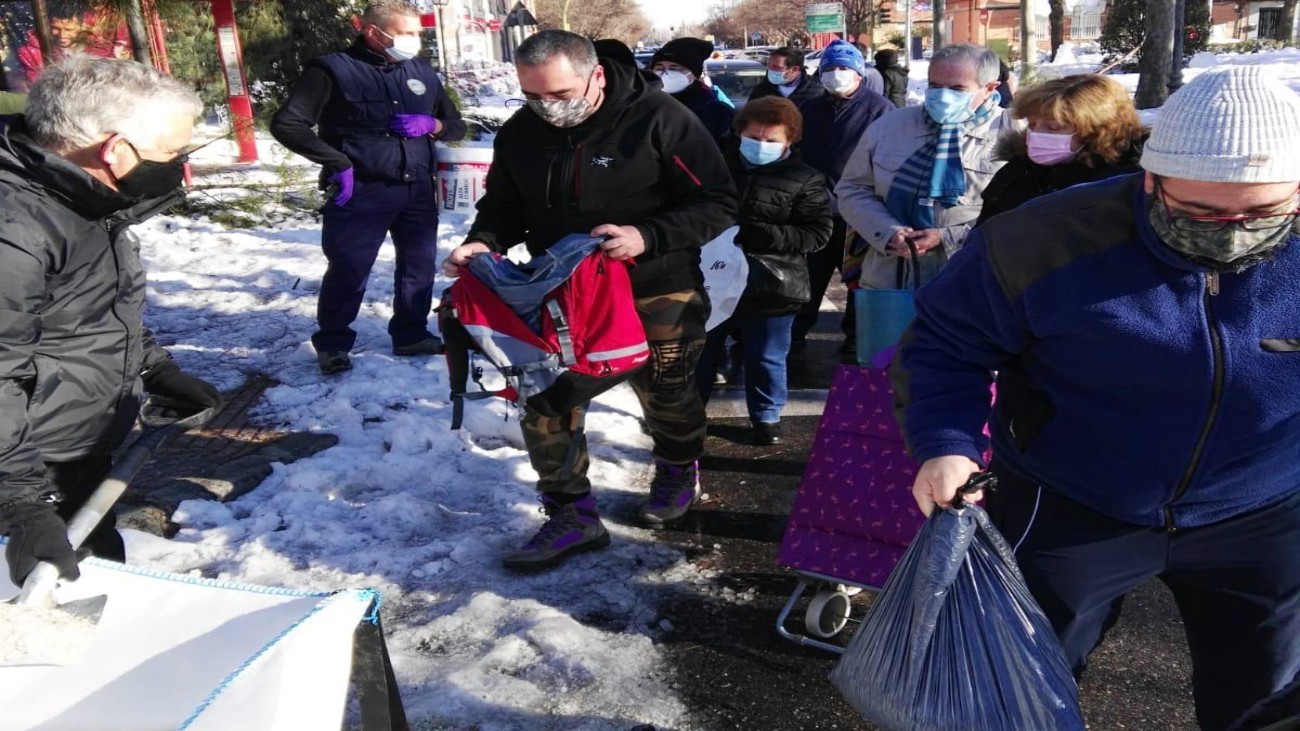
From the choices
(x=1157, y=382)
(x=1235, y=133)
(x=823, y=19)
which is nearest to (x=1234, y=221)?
(x=1235, y=133)

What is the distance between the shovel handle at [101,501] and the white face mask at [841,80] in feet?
15.6

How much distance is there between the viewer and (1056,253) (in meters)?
1.85

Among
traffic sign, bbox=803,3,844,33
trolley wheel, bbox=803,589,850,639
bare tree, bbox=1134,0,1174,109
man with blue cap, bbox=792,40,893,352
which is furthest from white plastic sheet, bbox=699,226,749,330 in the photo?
traffic sign, bbox=803,3,844,33

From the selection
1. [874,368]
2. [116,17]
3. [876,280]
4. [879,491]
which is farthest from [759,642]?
[116,17]

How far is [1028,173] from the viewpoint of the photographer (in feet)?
11.3

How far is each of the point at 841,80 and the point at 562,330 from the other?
3691 millimetres

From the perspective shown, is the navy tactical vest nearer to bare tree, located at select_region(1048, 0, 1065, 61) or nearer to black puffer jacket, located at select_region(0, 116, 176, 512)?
black puffer jacket, located at select_region(0, 116, 176, 512)

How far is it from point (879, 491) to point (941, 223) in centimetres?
133

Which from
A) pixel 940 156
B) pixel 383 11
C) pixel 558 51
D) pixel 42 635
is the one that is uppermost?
pixel 383 11

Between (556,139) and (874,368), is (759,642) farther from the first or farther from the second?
(556,139)

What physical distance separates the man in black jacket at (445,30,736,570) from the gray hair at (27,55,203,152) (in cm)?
130

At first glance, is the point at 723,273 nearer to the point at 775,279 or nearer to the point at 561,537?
the point at 775,279

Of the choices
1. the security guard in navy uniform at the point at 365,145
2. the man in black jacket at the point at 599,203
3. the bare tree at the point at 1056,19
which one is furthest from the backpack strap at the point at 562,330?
the bare tree at the point at 1056,19

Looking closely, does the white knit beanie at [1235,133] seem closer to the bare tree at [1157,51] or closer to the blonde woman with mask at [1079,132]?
the blonde woman with mask at [1079,132]
